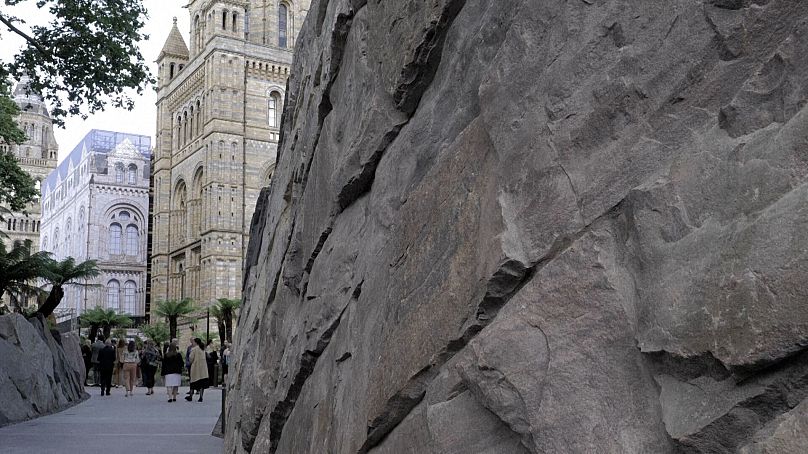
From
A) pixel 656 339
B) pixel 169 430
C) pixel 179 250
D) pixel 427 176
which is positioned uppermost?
pixel 179 250

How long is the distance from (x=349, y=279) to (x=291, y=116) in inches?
116

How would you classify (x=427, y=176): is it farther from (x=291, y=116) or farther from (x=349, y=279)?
(x=291, y=116)

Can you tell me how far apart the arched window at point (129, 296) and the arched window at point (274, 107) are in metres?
18.1

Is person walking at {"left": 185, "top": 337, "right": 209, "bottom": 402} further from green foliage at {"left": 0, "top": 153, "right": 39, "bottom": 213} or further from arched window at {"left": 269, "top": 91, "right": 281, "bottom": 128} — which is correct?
arched window at {"left": 269, "top": 91, "right": 281, "bottom": 128}

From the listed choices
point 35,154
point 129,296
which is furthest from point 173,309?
point 35,154

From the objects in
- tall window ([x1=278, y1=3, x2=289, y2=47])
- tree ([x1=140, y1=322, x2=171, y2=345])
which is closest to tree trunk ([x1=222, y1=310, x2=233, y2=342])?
tree ([x1=140, y1=322, x2=171, y2=345])

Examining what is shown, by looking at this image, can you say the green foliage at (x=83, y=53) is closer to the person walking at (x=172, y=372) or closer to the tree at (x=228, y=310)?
the person walking at (x=172, y=372)

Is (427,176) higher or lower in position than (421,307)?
higher

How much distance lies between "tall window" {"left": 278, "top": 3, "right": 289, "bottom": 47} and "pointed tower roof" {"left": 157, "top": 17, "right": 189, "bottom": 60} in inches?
352

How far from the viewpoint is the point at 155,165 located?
179 feet

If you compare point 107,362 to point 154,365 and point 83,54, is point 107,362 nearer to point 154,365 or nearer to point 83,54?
point 154,365

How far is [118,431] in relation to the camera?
33.5 ft

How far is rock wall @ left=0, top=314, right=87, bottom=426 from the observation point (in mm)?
11789

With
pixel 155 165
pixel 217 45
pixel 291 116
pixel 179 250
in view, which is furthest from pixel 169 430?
pixel 155 165
